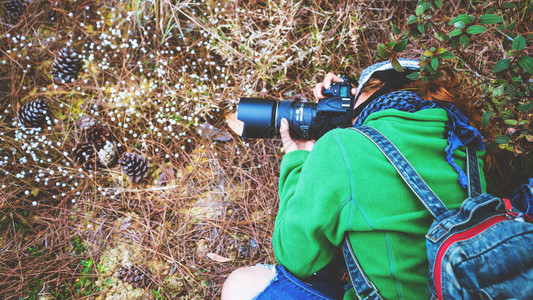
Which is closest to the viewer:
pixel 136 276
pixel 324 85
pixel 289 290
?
pixel 289 290

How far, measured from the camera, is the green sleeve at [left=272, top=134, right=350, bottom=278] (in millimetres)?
924

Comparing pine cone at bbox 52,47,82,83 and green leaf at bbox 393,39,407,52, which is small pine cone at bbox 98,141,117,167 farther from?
green leaf at bbox 393,39,407,52

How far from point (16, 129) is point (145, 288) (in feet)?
3.80

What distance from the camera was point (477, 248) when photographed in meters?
0.73

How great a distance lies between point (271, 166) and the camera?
70.6 inches

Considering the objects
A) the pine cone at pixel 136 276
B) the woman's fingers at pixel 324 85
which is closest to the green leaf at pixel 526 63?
the woman's fingers at pixel 324 85

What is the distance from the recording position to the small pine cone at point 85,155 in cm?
171

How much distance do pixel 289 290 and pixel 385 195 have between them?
56 cm

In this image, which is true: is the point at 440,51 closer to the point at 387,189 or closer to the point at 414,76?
the point at 414,76

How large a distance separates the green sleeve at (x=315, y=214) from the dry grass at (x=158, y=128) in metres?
0.58

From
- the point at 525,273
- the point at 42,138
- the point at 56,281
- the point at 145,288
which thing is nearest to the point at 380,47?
the point at 525,273

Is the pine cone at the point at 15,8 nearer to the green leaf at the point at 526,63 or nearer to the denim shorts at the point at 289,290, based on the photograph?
the denim shorts at the point at 289,290

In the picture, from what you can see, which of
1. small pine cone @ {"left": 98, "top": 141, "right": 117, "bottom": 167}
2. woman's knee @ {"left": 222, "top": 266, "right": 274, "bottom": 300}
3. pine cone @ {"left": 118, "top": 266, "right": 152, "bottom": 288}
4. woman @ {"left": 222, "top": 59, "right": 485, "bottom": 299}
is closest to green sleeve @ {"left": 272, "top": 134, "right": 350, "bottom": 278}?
woman @ {"left": 222, "top": 59, "right": 485, "bottom": 299}

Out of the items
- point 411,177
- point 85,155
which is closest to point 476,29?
point 411,177
